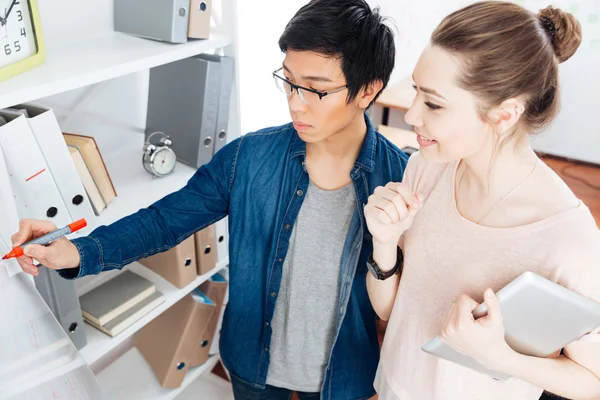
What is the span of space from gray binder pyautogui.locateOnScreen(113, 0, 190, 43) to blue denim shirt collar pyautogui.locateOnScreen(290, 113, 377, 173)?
0.42 meters

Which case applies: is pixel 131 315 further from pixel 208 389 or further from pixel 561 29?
pixel 561 29

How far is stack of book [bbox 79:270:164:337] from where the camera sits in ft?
4.81

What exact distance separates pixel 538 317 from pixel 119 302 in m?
1.14

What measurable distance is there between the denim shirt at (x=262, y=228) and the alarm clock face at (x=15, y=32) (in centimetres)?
38

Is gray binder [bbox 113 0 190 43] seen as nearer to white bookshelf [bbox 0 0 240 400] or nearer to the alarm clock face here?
white bookshelf [bbox 0 0 240 400]

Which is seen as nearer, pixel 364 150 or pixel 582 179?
pixel 364 150

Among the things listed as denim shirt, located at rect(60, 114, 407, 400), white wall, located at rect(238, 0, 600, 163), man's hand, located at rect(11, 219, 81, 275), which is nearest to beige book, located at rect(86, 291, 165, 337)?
denim shirt, located at rect(60, 114, 407, 400)

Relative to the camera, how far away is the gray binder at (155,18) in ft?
4.25

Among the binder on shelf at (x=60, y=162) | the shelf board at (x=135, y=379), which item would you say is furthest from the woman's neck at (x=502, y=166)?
the shelf board at (x=135, y=379)

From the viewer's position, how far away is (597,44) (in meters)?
3.45

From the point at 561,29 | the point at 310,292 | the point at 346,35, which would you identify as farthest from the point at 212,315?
→ the point at 561,29

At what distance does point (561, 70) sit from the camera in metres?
3.48

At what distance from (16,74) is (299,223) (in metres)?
0.66

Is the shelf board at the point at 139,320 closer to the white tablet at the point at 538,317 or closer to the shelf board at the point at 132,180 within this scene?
the shelf board at the point at 132,180
